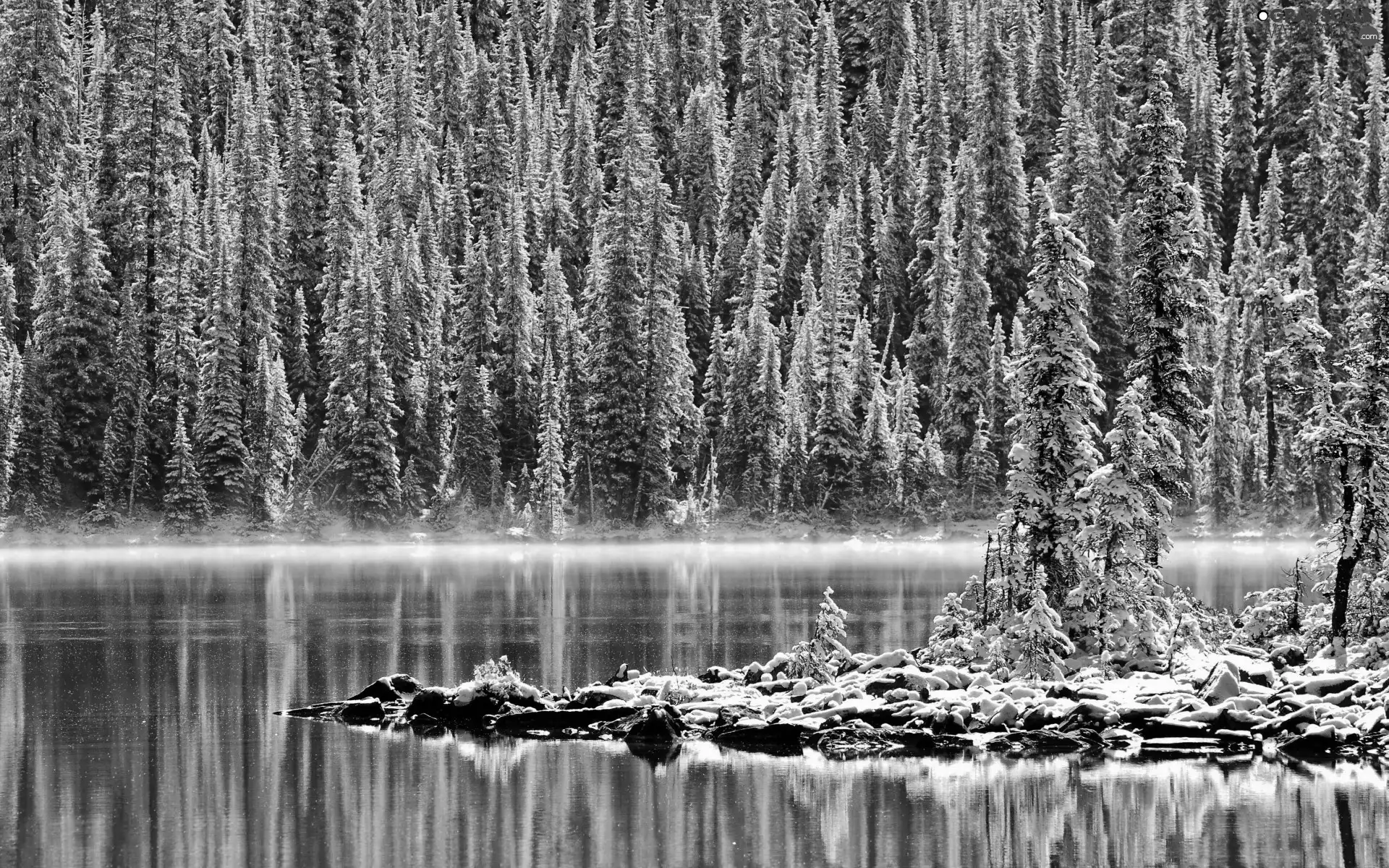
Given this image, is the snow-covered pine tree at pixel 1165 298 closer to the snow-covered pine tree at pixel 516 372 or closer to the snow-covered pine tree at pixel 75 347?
the snow-covered pine tree at pixel 516 372

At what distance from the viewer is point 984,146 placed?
10800 cm

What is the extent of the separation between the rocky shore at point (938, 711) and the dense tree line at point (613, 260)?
53007 mm

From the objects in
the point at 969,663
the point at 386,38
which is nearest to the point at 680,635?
the point at 969,663

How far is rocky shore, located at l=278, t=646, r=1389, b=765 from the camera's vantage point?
29.8m

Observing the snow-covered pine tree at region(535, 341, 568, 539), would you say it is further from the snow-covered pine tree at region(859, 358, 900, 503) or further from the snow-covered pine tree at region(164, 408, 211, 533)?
the snow-covered pine tree at region(164, 408, 211, 533)

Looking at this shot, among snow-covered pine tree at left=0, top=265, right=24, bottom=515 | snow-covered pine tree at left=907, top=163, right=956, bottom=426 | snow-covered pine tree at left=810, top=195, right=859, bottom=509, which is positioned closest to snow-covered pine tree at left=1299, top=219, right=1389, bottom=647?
snow-covered pine tree at left=810, top=195, right=859, bottom=509

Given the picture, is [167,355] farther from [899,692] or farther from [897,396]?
[899,692]

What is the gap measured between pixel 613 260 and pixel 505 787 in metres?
71.3

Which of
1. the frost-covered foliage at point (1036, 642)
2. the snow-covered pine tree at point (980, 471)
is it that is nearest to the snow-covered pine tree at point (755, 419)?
the snow-covered pine tree at point (980, 471)

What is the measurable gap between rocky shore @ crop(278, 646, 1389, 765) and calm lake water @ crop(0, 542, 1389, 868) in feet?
3.77

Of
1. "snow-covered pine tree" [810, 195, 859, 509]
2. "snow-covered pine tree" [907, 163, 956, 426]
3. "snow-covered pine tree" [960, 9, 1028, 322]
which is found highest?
"snow-covered pine tree" [960, 9, 1028, 322]

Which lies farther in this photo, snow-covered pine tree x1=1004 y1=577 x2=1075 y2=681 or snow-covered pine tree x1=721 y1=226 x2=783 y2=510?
snow-covered pine tree x1=721 y1=226 x2=783 y2=510

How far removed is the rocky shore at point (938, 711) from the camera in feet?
97.9

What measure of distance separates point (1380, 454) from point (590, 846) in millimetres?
19756
